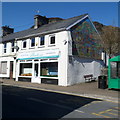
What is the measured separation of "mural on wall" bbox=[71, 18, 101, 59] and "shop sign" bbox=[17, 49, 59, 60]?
2.04 m

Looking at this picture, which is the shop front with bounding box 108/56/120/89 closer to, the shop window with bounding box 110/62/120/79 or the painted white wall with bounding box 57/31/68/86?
the shop window with bounding box 110/62/120/79

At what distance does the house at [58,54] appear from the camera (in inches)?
630

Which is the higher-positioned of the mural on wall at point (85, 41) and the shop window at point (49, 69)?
the mural on wall at point (85, 41)

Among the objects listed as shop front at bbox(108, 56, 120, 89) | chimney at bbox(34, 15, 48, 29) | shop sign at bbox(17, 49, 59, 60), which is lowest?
shop front at bbox(108, 56, 120, 89)

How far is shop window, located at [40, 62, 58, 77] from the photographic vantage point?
56.7 feet

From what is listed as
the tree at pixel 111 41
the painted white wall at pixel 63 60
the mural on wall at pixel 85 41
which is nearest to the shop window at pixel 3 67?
the painted white wall at pixel 63 60

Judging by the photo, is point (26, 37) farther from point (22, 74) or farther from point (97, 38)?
point (97, 38)

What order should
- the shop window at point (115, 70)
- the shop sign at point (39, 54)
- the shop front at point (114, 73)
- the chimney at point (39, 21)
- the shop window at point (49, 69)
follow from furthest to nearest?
the chimney at point (39, 21) → the shop window at point (49, 69) → the shop sign at point (39, 54) → the shop window at point (115, 70) → the shop front at point (114, 73)

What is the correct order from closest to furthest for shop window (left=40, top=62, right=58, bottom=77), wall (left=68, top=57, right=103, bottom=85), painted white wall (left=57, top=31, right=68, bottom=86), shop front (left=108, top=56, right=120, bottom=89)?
shop front (left=108, top=56, right=120, bottom=89), painted white wall (left=57, top=31, right=68, bottom=86), wall (left=68, top=57, right=103, bottom=85), shop window (left=40, top=62, right=58, bottom=77)

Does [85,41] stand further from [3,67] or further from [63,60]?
[3,67]

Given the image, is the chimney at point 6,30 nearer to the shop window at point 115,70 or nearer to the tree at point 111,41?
the tree at point 111,41

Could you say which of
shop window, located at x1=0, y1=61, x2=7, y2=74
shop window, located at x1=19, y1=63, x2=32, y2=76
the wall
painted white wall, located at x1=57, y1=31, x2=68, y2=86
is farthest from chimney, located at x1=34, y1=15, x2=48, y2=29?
the wall

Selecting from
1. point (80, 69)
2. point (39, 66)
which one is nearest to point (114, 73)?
point (80, 69)

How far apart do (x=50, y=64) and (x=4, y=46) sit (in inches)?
406
